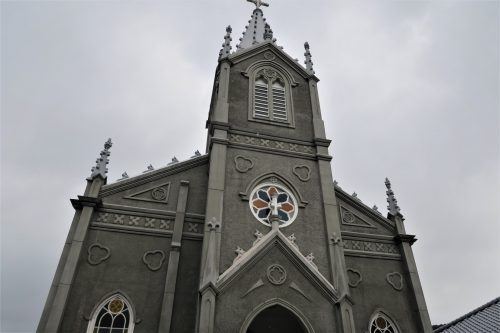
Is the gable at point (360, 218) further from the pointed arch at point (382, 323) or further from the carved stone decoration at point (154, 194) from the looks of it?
the carved stone decoration at point (154, 194)

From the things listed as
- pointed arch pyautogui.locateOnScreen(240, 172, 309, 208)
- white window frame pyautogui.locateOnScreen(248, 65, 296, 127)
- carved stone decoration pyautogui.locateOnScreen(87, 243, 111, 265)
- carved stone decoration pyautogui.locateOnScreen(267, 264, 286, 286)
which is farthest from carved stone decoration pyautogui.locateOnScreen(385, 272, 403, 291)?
carved stone decoration pyautogui.locateOnScreen(87, 243, 111, 265)

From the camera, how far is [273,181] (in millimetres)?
15250

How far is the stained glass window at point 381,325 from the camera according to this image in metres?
13.6

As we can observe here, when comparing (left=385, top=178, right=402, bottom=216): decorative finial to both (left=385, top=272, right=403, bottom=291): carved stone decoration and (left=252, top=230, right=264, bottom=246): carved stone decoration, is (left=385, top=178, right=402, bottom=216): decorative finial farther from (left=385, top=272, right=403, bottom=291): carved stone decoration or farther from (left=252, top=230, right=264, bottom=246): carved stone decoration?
(left=252, top=230, right=264, bottom=246): carved stone decoration

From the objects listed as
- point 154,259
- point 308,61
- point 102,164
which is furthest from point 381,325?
point 308,61

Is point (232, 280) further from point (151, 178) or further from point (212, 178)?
point (151, 178)

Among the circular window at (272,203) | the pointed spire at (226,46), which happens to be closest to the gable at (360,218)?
the circular window at (272,203)

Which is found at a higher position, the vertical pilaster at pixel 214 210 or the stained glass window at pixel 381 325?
the vertical pilaster at pixel 214 210

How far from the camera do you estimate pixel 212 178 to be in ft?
46.4

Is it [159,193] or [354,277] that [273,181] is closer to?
[159,193]

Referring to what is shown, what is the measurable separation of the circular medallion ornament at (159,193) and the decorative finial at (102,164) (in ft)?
6.64

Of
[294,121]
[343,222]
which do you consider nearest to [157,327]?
[343,222]

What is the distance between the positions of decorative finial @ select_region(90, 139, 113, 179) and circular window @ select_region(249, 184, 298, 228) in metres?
6.03

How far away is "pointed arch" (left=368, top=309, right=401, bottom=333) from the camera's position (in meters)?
13.6
